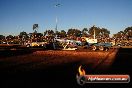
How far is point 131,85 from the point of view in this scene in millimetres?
9398

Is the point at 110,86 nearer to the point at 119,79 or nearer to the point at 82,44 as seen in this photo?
the point at 119,79

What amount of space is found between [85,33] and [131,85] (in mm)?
173707

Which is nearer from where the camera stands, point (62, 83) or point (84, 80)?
point (84, 80)

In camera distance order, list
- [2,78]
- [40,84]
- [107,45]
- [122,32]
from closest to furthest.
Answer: [40,84]
[2,78]
[107,45]
[122,32]

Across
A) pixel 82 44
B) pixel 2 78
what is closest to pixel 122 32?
pixel 82 44

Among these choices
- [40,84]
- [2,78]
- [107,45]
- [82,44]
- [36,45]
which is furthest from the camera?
[82,44]

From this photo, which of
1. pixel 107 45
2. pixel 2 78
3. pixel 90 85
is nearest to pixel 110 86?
pixel 90 85

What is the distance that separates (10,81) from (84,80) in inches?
164

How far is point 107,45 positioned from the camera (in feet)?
139

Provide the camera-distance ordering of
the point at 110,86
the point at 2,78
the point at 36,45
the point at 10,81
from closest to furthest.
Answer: the point at 110,86, the point at 10,81, the point at 2,78, the point at 36,45

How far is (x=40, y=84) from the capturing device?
9.95 meters

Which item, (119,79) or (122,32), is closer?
(119,79)

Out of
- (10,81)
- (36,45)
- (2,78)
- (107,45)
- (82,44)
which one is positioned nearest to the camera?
(10,81)

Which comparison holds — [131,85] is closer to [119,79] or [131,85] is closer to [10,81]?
[119,79]
